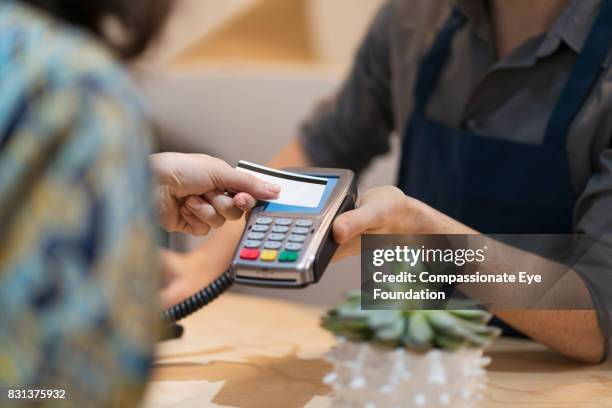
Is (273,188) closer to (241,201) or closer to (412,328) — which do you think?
(241,201)

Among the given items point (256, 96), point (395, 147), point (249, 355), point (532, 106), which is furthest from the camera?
point (256, 96)

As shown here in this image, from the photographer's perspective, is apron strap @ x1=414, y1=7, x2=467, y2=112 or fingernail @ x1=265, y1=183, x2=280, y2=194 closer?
fingernail @ x1=265, y1=183, x2=280, y2=194

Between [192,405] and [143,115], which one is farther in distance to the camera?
[192,405]

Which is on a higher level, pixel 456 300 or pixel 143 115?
pixel 143 115

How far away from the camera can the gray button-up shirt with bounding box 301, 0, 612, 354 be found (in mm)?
782

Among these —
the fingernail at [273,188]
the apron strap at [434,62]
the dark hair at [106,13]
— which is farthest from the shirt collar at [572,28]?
the dark hair at [106,13]

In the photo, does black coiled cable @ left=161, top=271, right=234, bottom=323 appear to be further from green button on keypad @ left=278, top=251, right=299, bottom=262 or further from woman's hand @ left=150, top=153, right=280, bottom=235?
green button on keypad @ left=278, top=251, right=299, bottom=262

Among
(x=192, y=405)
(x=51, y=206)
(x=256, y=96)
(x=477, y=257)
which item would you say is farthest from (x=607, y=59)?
(x=256, y=96)

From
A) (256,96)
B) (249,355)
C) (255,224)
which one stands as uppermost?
(256,96)

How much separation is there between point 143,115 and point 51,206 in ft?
0.18

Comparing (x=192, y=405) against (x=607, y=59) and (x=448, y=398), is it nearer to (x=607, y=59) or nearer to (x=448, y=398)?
(x=448, y=398)

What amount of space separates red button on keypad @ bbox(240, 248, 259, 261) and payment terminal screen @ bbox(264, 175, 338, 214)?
5cm

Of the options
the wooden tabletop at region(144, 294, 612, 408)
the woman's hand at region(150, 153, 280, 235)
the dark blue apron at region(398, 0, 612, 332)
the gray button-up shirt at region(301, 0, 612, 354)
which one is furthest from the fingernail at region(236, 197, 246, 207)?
the gray button-up shirt at region(301, 0, 612, 354)

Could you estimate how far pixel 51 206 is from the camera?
298mm
